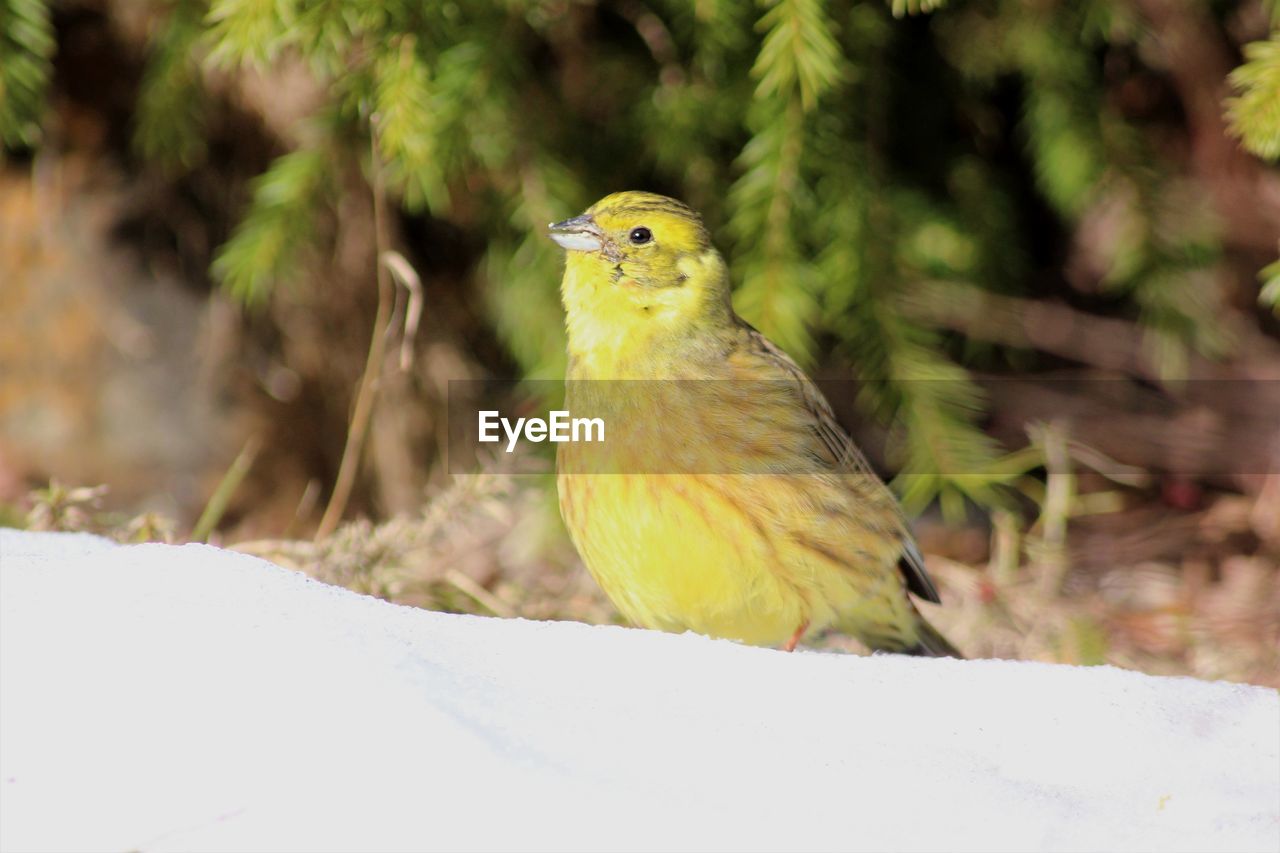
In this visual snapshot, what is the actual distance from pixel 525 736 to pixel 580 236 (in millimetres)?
1346

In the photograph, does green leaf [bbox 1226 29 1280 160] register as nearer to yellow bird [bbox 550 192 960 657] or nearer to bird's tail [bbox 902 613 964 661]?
yellow bird [bbox 550 192 960 657]

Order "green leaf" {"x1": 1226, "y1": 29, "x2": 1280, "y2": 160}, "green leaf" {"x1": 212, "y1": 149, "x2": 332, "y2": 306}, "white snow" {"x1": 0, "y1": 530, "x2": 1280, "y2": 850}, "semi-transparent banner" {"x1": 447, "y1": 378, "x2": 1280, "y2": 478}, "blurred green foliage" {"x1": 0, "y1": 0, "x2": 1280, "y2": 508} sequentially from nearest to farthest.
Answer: "white snow" {"x1": 0, "y1": 530, "x2": 1280, "y2": 850}, "semi-transparent banner" {"x1": 447, "y1": 378, "x2": 1280, "y2": 478}, "green leaf" {"x1": 1226, "y1": 29, "x2": 1280, "y2": 160}, "blurred green foliage" {"x1": 0, "y1": 0, "x2": 1280, "y2": 508}, "green leaf" {"x1": 212, "y1": 149, "x2": 332, "y2": 306}

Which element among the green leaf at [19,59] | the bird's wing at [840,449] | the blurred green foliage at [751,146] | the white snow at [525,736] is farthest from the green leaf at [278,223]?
the white snow at [525,736]

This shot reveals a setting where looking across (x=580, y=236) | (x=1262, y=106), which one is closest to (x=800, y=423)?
(x=580, y=236)

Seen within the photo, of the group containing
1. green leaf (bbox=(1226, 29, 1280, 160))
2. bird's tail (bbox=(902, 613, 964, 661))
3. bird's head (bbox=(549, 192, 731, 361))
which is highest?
green leaf (bbox=(1226, 29, 1280, 160))

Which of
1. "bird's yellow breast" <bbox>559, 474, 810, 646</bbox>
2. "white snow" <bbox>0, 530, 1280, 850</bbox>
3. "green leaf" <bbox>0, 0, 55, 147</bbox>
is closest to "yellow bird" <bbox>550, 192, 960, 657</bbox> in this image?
"bird's yellow breast" <bbox>559, 474, 810, 646</bbox>

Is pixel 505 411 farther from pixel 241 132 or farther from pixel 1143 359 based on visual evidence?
pixel 1143 359

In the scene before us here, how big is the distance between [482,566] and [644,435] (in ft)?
6.05

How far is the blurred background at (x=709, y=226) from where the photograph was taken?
3.70 m

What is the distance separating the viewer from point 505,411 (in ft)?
15.2

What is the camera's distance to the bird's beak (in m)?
3.01

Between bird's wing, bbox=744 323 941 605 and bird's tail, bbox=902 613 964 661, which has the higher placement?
bird's wing, bbox=744 323 941 605

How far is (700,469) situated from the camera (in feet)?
9.25

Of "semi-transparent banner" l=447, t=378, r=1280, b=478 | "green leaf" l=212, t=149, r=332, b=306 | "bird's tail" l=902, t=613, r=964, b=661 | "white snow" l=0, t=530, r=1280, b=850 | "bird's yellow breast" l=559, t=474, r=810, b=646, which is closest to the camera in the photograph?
"white snow" l=0, t=530, r=1280, b=850
